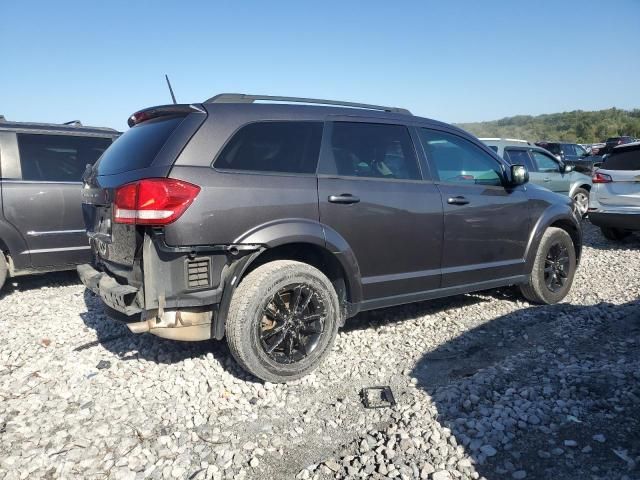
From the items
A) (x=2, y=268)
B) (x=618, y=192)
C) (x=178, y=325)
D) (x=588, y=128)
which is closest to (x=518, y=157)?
(x=618, y=192)

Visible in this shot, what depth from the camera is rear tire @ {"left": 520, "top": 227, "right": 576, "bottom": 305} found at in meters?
5.11

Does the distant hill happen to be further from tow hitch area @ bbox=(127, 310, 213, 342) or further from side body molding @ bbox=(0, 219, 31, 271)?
tow hitch area @ bbox=(127, 310, 213, 342)

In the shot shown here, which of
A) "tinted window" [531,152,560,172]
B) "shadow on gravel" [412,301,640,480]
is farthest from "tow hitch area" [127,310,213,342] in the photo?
"tinted window" [531,152,560,172]

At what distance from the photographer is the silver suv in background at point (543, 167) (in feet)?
30.8

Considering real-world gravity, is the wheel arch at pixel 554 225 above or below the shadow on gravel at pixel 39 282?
above

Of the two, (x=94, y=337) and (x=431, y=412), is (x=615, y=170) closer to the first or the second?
(x=431, y=412)

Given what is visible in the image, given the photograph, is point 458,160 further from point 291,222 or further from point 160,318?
point 160,318

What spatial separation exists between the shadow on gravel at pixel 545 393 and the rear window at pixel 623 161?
14.9ft

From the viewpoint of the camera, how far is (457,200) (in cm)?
432

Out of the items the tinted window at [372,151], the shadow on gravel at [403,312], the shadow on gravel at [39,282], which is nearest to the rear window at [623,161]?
the shadow on gravel at [403,312]

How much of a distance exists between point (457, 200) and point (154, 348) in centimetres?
283

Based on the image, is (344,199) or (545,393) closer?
(545,393)

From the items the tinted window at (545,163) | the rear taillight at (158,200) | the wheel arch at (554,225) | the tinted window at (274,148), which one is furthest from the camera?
the tinted window at (545,163)

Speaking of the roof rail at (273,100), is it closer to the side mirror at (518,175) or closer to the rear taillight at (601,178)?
the side mirror at (518,175)
